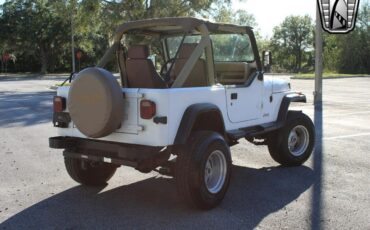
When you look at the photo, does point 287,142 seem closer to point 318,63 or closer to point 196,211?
point 196,211

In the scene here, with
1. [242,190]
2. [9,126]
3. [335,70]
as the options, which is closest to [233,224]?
[242,190]

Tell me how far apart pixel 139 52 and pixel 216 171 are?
5.40ft

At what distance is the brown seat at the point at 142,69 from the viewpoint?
5.62 m

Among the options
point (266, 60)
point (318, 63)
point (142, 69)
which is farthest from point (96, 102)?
point (318, 63)

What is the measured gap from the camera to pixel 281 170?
7.20 metres

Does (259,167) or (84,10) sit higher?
(84,10)

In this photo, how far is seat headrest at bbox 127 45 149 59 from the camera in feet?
18.4

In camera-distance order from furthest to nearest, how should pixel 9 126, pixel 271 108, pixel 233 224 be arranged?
pixel 9 126
pixel 271 108
pixel 233 224

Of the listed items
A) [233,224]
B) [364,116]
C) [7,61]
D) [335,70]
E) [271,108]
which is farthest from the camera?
[7,61]

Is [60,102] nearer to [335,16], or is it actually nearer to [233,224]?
[233,224]

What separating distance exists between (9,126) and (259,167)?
23.1ft

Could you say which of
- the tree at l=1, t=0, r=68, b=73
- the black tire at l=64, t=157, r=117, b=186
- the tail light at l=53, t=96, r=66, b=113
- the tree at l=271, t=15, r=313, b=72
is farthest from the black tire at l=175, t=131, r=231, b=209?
the tree at l=271, t=15, r=313, b=72

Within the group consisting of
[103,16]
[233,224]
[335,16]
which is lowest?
[233,224]

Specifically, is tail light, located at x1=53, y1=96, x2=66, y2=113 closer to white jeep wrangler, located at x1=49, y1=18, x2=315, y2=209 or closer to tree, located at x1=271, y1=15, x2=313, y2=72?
white jeep wrangler, located at x1=49, y1=18, x2=315, y2=209
